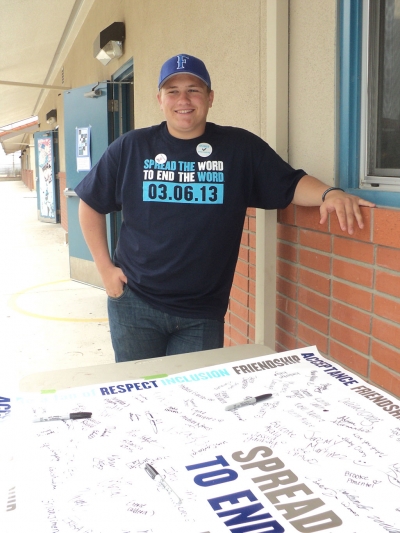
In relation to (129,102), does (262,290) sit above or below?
below

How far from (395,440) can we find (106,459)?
1.65ft

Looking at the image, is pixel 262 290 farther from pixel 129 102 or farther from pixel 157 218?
pixel 129 102

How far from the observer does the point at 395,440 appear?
35.9 inches

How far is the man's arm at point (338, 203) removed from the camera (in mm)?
1371

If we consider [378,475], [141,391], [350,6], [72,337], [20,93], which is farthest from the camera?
[20,93]

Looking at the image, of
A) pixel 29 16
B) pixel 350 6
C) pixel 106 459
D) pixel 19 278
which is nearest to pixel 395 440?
pixel 106 459

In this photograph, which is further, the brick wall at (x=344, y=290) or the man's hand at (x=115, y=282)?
the man's hand at (x=115, y=282)

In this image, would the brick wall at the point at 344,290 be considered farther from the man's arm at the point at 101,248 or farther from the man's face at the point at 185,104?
the man's arm at the point at 101,248

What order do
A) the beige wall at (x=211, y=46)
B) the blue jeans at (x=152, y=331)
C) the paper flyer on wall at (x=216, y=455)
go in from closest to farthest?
the paper flyer on wall at (x=216, y=455) → the blue jeans at (x=152, y=331) → the beige wall at (x=211, y=46)

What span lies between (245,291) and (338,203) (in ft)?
3.29

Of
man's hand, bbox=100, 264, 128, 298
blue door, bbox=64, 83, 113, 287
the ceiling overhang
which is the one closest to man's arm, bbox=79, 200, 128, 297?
man's hand, bbox=100, 264, 128, 298

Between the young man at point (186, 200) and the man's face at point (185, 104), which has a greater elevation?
the man's face at point (185, 104)

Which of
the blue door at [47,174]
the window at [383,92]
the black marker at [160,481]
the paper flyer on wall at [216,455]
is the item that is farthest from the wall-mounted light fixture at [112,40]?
the blue door at [47,174]

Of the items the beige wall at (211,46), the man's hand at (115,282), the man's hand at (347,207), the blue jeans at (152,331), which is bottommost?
the blue jeans at (152,331)
